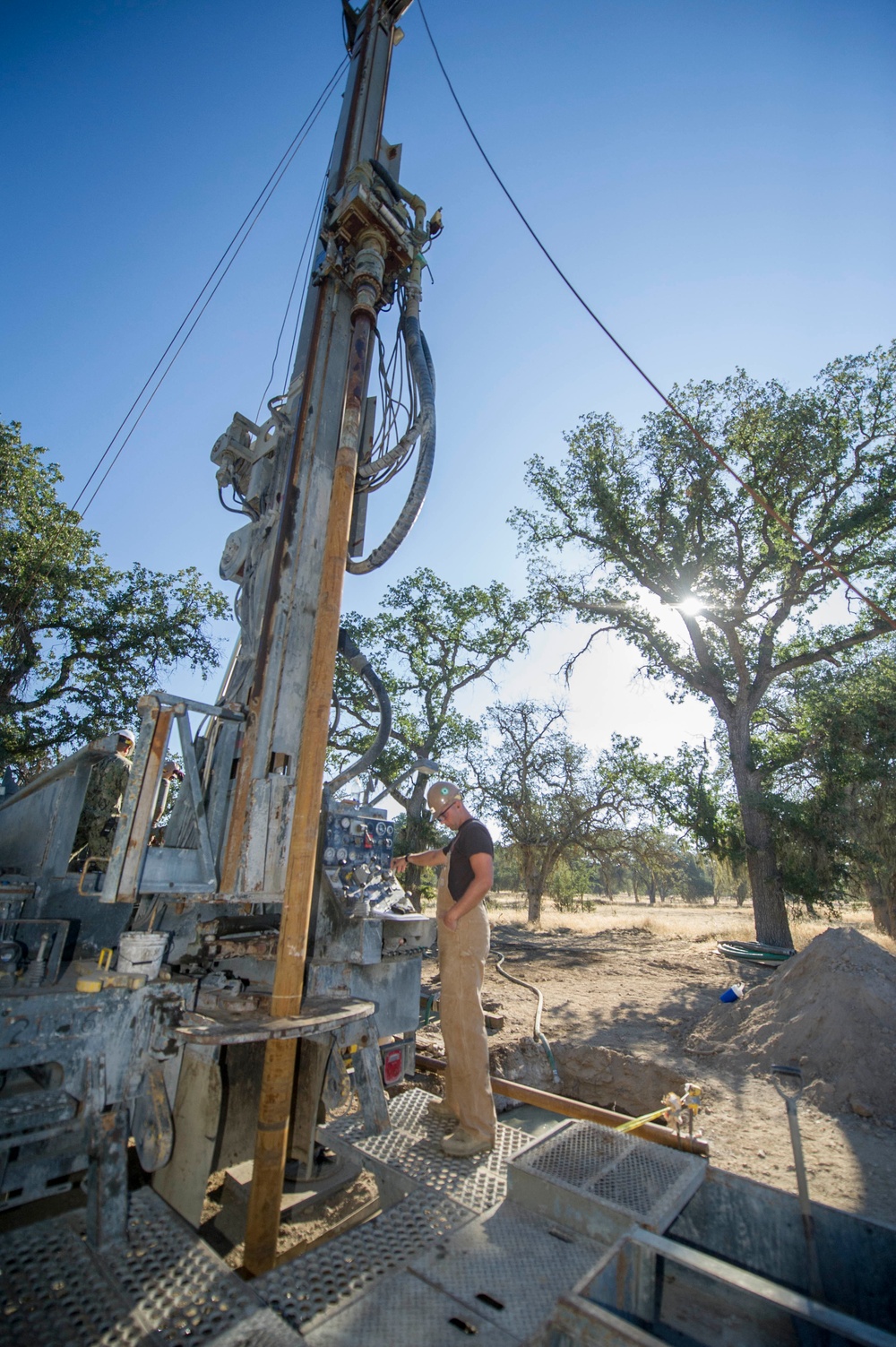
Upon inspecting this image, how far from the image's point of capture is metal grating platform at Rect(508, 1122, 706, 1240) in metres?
2.39

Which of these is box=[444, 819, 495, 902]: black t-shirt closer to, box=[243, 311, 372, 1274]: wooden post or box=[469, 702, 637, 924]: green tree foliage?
box=[243, 311, 372, 1274]: wooden post

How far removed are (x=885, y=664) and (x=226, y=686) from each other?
18294 mm

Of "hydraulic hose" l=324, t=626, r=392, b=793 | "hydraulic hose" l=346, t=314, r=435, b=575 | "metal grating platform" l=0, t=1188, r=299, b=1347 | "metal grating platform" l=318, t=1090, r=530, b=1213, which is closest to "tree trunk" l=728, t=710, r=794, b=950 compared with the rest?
"hydraulic hose" l=324, t=626, r=392, b=793

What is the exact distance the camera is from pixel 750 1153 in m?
4.54

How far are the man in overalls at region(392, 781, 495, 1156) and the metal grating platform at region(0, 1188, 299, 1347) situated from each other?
4.54 feet

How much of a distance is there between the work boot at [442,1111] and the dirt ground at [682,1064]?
2376 millimetres

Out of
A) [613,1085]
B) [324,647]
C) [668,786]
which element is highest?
[668,786]

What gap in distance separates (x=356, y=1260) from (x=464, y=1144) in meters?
1.01

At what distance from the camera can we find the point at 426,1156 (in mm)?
3004

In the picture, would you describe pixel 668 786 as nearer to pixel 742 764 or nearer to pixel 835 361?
pixel 742 764

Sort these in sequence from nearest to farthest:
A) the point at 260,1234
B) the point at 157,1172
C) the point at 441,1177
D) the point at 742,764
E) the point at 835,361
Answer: the point at 260,1234 → the point at 441,1177 → the point at 157,1172 → the point at 742,764 → the point at 835,361

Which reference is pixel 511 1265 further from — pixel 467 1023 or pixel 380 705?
pixel 380 705

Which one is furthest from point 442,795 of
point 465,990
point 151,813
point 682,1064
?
point 682,1064

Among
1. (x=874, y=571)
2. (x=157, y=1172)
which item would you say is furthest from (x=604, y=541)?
(x=157, y=1172)
